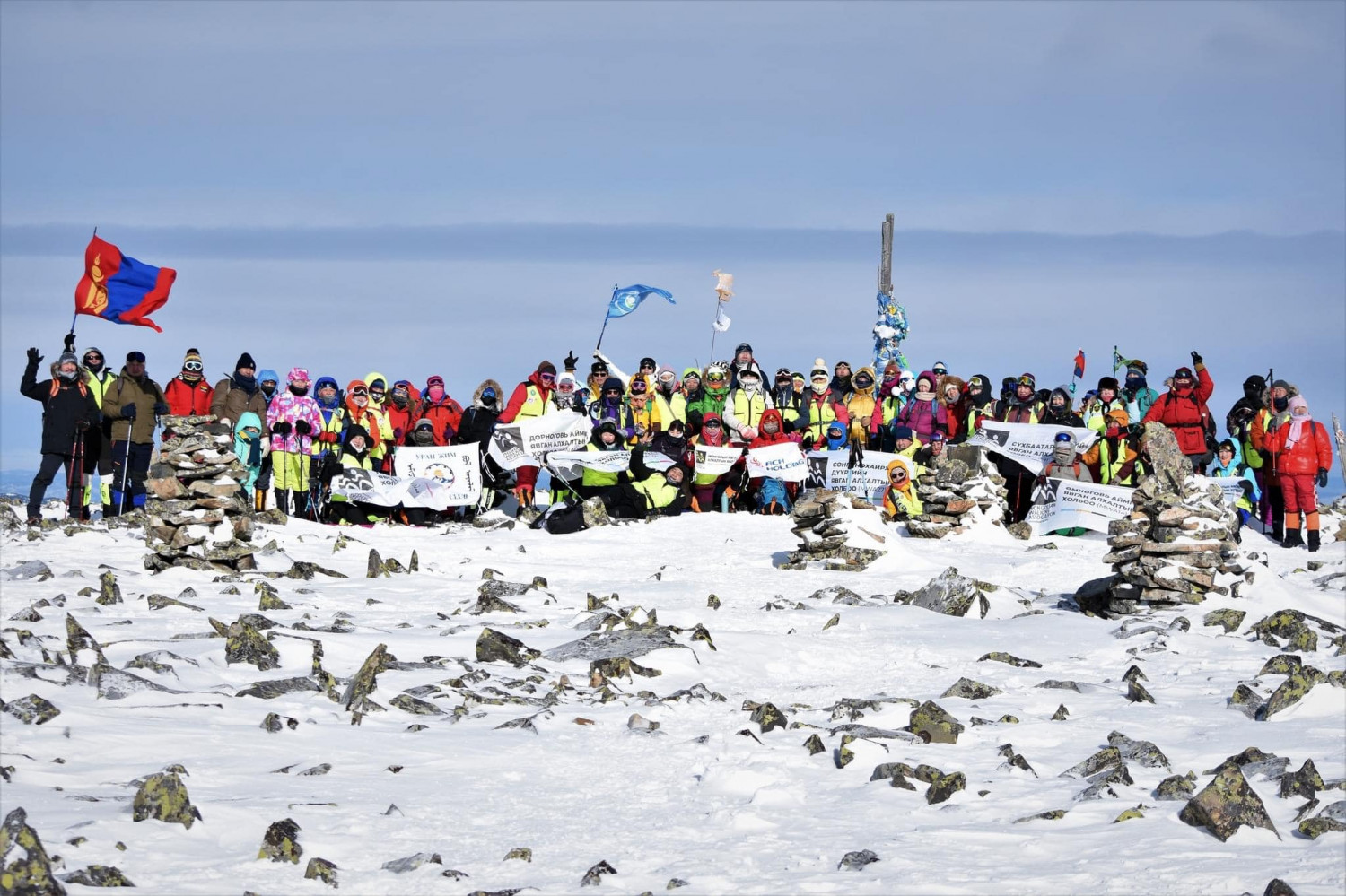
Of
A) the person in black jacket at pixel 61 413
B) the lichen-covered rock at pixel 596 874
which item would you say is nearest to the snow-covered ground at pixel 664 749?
the lichen-covered rock at pixel 596 874

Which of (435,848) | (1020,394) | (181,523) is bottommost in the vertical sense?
(435,848)

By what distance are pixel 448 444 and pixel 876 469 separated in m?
5.65

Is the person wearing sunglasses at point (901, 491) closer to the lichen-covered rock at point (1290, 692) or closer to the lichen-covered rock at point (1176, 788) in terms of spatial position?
the lichen-covered rock at point (1290, 692)

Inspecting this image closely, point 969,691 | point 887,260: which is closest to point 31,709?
point 969,691

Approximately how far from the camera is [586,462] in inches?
714

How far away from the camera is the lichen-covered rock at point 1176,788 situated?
5.95m

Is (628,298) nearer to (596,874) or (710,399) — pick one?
(710,399)

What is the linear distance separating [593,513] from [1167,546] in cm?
717

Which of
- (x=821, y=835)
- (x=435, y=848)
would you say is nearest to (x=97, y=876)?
(x=435, y=848)

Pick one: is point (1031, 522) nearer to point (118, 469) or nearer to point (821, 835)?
point (118, 469)

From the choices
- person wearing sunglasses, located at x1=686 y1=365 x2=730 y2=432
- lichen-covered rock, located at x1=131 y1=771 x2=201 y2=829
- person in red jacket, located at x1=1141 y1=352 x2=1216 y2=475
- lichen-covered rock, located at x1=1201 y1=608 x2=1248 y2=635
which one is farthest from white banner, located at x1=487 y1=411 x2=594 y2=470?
lichen-covered rock, located at x1=131 y1=771 x2=201 y2=829

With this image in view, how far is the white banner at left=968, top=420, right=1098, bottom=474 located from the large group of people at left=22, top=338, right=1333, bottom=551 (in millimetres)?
133

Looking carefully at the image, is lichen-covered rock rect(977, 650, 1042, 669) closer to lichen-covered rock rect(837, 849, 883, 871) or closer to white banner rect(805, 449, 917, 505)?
lichen-covered rock rect(837, 849, 883, 871)

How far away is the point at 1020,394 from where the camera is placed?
18.0 meters
